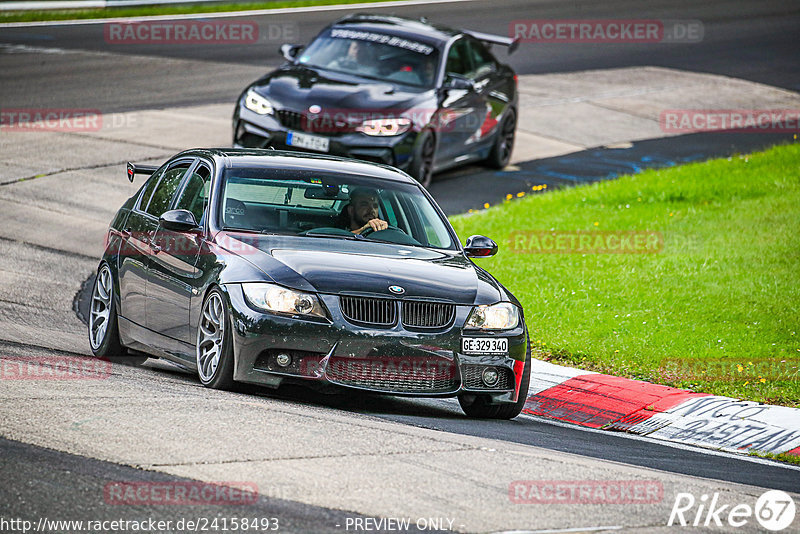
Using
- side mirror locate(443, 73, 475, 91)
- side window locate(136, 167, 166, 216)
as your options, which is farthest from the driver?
side mirror locate(443, 73, 475, 91)

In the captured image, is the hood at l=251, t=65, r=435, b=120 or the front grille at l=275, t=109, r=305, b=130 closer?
the front grille at l=275, t=109, r=305, b=130

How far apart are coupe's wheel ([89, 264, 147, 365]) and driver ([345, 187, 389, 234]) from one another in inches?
75.5

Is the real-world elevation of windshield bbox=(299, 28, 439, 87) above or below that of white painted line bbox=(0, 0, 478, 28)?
above

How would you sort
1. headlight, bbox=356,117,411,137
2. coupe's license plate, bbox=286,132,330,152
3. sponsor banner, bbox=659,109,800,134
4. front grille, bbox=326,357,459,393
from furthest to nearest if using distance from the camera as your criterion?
sponsor banner, bbox=659,109,800,134, headlight, bbox=356,117,411,137, coupe's license plate, bbox=286,132,330,152, front grille, bbox=326,357,459,393

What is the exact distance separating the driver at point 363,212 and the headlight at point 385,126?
6.48m

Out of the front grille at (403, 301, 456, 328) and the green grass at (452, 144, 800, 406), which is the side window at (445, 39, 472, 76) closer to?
the green grass at (452, 144, 800, 406)

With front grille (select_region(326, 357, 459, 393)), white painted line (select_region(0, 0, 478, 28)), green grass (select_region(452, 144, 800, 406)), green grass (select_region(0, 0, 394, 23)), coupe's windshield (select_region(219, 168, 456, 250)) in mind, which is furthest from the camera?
green grass (select_region(0, 0, 394, 23))

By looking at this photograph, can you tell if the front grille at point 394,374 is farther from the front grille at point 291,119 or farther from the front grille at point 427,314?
the front grille at point 291,119

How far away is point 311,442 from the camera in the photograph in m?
6.53

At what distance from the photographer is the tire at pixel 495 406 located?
844cm

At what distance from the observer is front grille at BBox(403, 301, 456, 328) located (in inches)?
310

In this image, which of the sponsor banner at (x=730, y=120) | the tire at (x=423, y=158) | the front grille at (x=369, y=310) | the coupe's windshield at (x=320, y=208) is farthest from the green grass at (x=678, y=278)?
the sponsor banner at (x=730, y=120)

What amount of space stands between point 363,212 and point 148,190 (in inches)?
73.2

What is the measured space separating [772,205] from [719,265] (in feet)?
10.1
